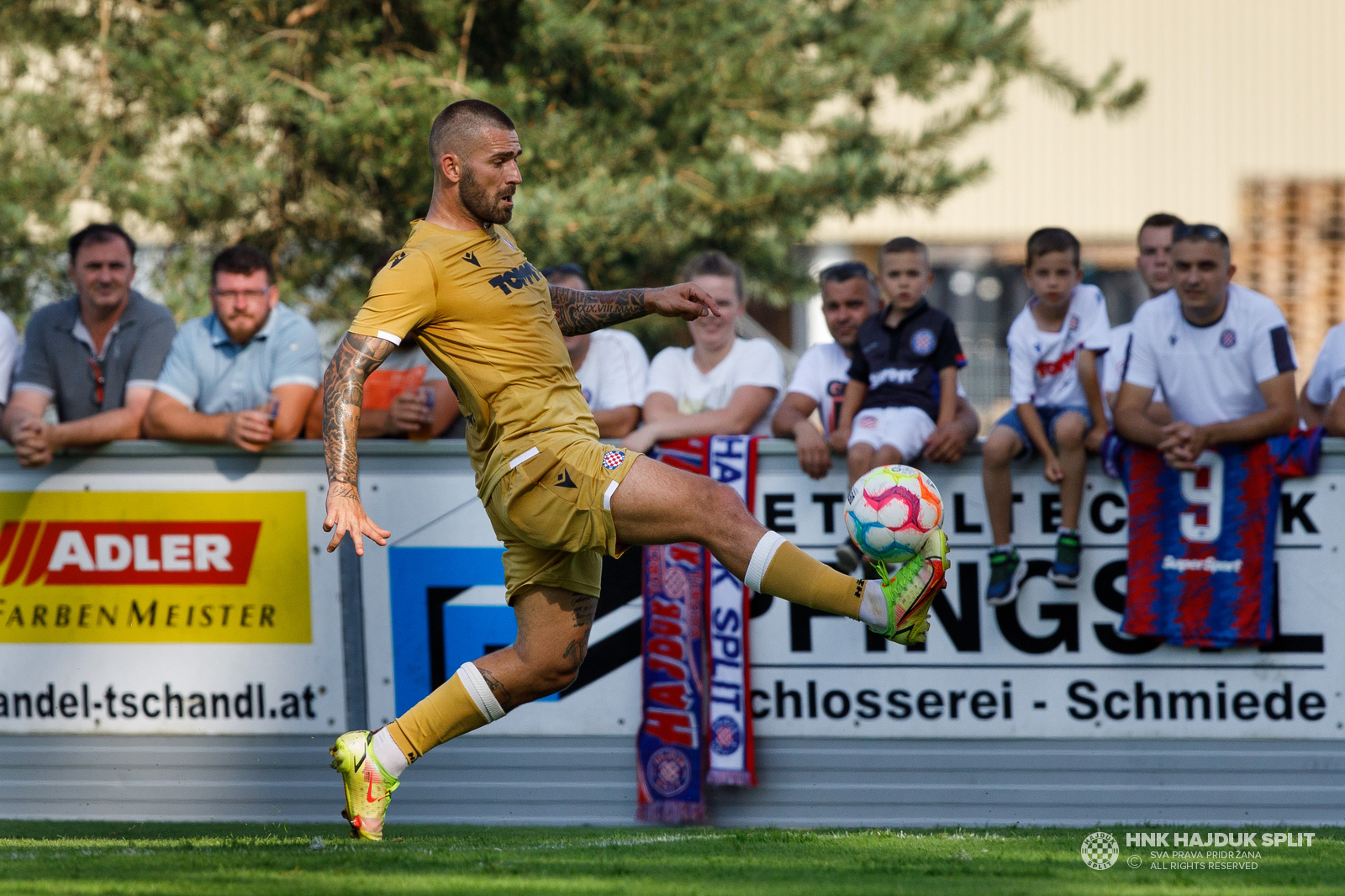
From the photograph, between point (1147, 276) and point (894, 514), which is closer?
point (894, 514)

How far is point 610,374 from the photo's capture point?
664 centimetres

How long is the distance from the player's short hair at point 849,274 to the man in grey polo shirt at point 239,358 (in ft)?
8.30

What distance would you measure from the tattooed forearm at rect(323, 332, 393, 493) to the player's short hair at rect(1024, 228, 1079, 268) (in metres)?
3.29

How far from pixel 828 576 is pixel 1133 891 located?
1318mm

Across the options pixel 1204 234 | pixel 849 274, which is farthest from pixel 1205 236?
pixel 849 274

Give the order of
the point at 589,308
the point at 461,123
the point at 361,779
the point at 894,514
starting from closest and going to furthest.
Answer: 1. the point at 894,514
2. the point at 461,123
3. the point at 361,779
4. the point at 589,308

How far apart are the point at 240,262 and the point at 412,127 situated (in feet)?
15.3

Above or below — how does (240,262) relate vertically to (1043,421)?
above

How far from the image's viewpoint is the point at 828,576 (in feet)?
14.6

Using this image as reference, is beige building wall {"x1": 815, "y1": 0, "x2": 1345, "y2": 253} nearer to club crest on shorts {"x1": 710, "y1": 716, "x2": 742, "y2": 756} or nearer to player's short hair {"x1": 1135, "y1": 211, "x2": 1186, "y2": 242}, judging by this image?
player's short hair {"x1": 1135, "y1": 211, "x2": 1186, "y2": 242}

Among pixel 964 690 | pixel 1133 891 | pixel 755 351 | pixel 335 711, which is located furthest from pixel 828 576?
pixel 335 711

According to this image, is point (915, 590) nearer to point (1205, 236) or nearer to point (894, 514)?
point (894, 514)

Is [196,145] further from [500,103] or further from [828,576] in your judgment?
[828,576]

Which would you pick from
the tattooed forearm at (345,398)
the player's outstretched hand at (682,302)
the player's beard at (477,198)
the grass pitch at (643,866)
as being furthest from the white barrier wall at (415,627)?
the tattooed forearm at (345,398)
